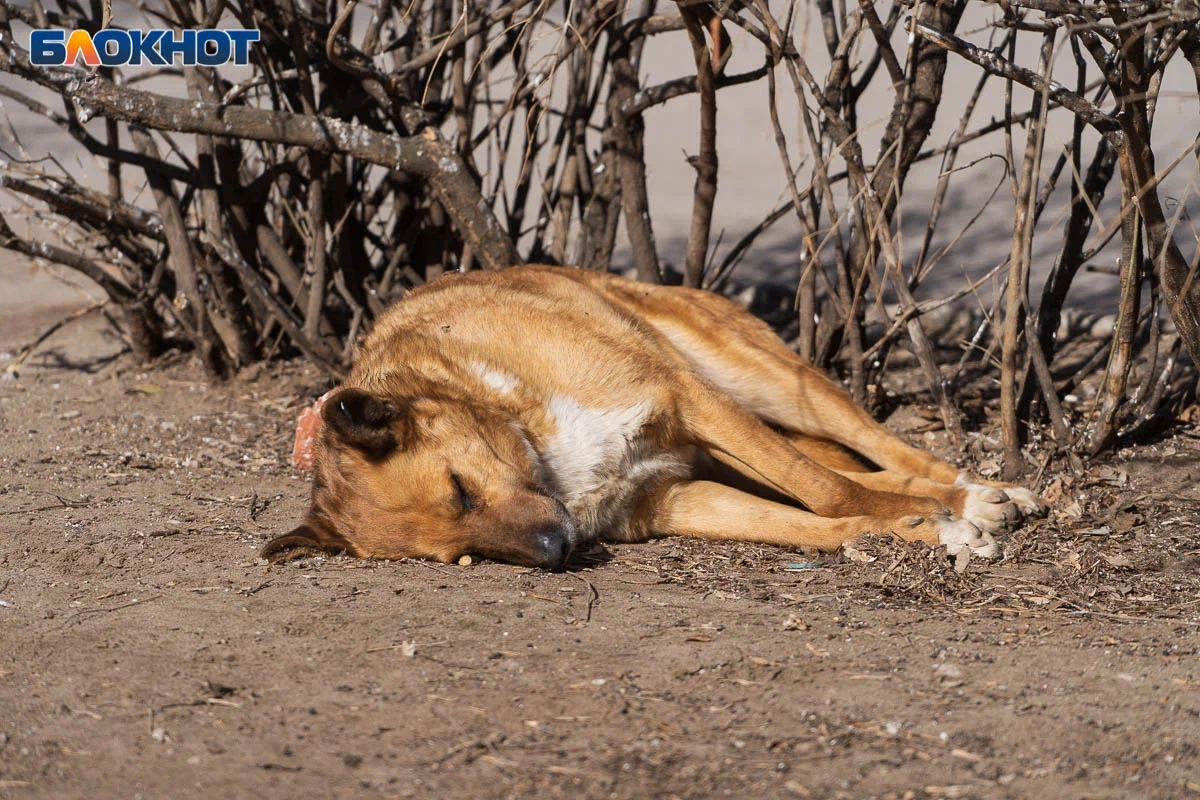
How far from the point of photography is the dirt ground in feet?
7.56

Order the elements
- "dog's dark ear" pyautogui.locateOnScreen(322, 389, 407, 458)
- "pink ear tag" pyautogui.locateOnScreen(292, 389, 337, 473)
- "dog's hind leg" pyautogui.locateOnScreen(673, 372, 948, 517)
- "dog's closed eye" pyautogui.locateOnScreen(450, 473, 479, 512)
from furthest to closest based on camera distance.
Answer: "pink ear tag" pyautogui.locateOnScreen(292, 389, 337, 473)
"dog's hind leg" pyautogui.locateOnScreen(673, 372, 948, 517)
"dog's closed eye" pyautogui.locateOnScreen(450, 473, 479, 512)
"dog's dark ear" pyautogui.locateOnScreen(322, 389, 407, 458)

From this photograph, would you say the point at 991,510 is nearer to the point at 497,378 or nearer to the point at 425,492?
the point at 497,378

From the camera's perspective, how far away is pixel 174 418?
5.79 meters

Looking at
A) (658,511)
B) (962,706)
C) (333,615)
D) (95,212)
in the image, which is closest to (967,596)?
(962,706)

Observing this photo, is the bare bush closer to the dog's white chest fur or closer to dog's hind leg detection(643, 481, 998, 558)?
dog's hind leg detection(643, 481, 998, 558)

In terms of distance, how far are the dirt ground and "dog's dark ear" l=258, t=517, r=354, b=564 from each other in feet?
0.18

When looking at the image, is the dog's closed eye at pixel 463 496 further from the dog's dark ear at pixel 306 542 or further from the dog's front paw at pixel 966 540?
the dog's front paw at pixel 966 540

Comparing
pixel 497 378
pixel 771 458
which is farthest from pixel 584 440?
pixel 771 458

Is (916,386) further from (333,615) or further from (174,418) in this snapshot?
(174,418)

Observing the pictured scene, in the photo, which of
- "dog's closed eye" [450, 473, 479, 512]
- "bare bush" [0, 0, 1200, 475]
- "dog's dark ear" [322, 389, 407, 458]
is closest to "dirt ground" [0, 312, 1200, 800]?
"dog's closed eye" [450, 473, 479, 512]

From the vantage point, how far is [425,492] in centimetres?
368

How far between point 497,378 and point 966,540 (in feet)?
5.78

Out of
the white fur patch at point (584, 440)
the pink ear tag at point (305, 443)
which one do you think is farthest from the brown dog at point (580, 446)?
the pink ear tag at point (305, 443)

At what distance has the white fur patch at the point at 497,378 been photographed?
13.1 ft
